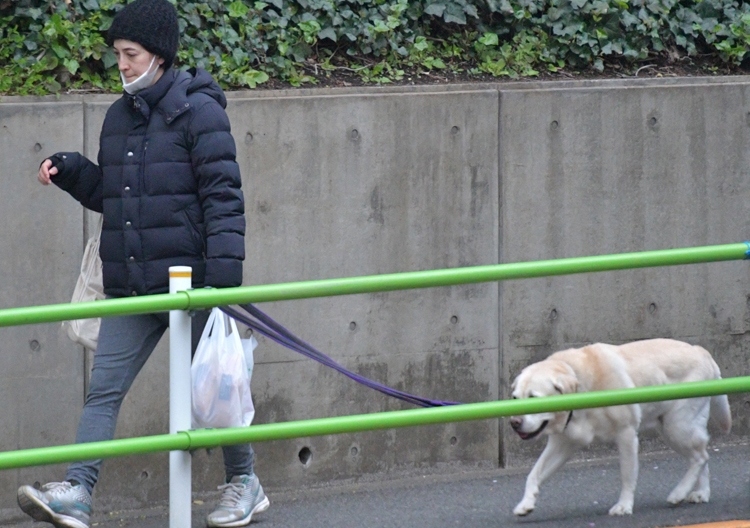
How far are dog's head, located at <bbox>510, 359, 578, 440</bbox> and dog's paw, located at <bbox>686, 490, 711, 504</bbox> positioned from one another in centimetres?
84

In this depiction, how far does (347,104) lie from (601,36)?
6.85ft

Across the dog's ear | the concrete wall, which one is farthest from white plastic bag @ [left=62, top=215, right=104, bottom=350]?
the dog's ear

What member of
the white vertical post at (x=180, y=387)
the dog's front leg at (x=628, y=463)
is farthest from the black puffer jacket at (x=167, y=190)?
the dog's front leg at (x=628, y=463)

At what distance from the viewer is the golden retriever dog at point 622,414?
4645 millimetres

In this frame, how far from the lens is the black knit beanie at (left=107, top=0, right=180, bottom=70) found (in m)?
4.42

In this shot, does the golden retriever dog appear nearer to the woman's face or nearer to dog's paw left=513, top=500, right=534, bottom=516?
dog's paw left=513, top=500, right=534, bottom=516

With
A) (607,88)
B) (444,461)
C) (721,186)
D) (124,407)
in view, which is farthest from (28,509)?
(721,186)

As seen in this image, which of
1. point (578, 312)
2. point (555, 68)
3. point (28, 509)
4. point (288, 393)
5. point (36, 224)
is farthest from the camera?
point (555, 68)

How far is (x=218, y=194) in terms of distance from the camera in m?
4.39

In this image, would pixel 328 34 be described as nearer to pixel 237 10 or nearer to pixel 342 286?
pixel 237 10

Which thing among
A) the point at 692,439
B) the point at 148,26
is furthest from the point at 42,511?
the point at 692,439

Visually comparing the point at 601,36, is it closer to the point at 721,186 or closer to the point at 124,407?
the point at 721,186

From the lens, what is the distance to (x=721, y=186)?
659 centimetres

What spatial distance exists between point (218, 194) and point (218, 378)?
29.5 inches
